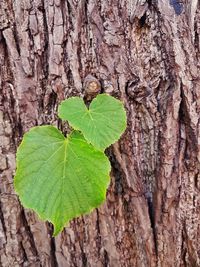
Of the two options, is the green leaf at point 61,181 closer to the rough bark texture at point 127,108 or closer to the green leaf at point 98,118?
the green leaf at point 98,118

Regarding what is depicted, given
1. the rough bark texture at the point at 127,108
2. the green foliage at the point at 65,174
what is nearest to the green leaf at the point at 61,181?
Answer: the green foliage at the point at 65,174

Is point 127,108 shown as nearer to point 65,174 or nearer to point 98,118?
point 98,118

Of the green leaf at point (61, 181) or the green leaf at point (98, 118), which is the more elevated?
the green leaf at point (98, 118)

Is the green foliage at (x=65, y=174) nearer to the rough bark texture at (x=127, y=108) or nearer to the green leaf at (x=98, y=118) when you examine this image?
the green leaf at (x=98, y=118)

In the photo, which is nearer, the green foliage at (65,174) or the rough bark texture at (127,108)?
the green foliage at (65,174)

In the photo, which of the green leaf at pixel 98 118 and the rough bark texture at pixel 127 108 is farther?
the rough bark texture at pixel 127 108

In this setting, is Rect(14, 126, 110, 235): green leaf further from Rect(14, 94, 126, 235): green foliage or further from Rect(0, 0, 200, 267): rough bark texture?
Rect(0, 0, 200, 267): rough bark texture
